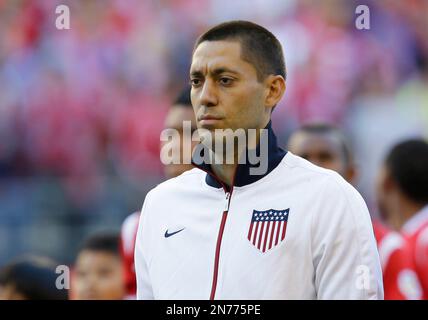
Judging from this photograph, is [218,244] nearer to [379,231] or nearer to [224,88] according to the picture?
[224,88]

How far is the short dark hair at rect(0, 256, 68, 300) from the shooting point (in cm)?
378

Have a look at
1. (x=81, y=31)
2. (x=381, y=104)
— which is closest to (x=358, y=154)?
(x=381, y=104)

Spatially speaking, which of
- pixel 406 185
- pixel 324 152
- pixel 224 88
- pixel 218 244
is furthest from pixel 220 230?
pixel 406 185

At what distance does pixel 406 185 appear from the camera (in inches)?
187

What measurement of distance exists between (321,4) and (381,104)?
3.84 feet

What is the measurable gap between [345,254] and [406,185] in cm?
234

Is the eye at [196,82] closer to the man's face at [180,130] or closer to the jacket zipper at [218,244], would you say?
the jacket zipper at [218,244]

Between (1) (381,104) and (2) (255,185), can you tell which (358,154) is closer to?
(1) (381,104)

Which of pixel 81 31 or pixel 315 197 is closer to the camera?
pixel 315 197

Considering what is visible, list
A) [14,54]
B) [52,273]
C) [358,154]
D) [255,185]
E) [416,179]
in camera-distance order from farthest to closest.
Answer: [14,54] < [358,154] < [416,179] < [52,273] < [255,185]

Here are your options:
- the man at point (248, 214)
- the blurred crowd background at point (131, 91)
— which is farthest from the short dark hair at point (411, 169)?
the blurred crowd background at point (131, 91)

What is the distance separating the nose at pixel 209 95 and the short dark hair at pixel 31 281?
4.45 ft

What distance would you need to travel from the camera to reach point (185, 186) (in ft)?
9.44
